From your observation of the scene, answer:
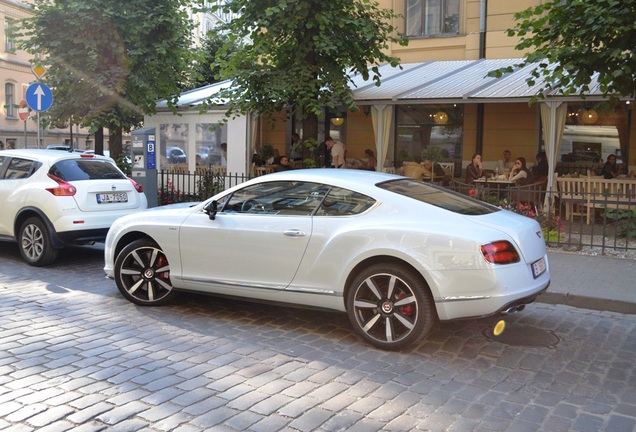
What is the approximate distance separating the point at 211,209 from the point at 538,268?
314cm

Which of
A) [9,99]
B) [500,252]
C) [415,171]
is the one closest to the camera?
[500,252]

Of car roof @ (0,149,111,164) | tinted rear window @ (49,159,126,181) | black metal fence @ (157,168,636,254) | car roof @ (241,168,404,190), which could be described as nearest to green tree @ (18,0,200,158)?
car roof @ (0,149,111,164)

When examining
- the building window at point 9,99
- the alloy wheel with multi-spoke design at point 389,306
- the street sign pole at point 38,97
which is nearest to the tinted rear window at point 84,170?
the street sign pole at point 38,97

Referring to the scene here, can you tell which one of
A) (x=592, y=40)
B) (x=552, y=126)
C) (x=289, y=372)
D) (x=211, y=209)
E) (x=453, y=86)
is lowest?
(x=289, y=372)

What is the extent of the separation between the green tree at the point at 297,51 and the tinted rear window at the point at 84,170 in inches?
150

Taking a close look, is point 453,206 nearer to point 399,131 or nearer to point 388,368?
point 388,368

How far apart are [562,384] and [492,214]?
1.63m

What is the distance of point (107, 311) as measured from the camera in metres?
6.45

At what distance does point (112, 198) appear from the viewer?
9133 millimetres

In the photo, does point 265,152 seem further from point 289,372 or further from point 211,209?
point 289,372

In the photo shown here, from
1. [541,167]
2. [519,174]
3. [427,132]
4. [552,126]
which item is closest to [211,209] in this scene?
[552,126]

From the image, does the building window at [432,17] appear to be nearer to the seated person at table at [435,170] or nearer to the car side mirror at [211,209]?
the seated person at table at [435,170]

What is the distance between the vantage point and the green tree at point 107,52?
14422mm

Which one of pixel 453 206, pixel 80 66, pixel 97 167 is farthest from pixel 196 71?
pixel 453 206
